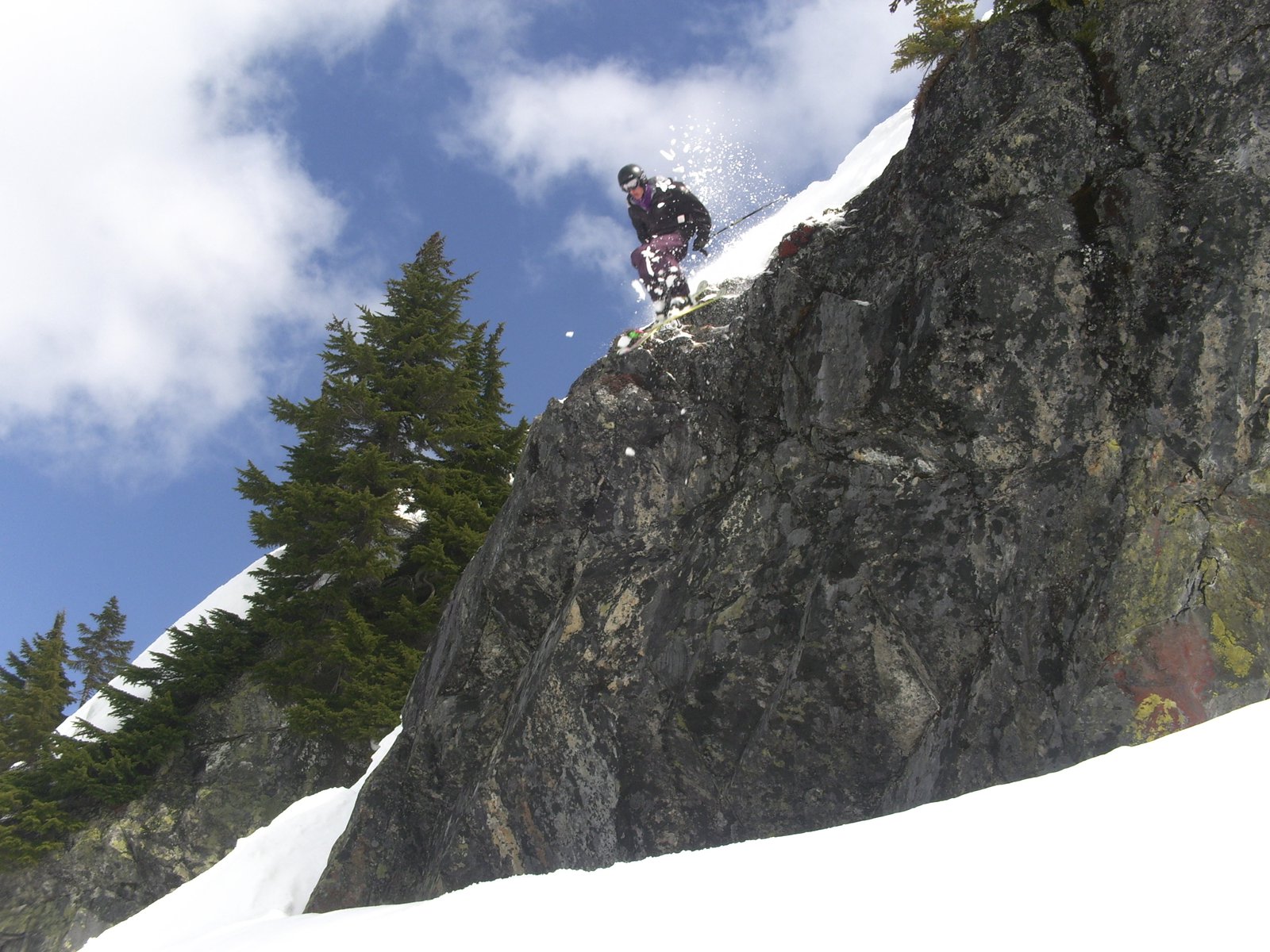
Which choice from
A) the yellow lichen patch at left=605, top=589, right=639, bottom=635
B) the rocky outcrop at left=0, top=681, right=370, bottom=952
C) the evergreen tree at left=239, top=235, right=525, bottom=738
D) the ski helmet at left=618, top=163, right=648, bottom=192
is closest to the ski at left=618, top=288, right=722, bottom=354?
the ski helmet at left=618, top=163, right=648, bottom=192

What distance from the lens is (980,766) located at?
6.56m

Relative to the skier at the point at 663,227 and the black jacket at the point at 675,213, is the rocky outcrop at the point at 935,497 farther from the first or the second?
the black jacket at the point at 675,213

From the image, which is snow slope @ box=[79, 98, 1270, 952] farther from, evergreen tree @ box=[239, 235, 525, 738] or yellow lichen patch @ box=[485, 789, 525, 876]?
evergreen tree @ box=[239, 235, 525, 738]

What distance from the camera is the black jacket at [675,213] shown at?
12.8m

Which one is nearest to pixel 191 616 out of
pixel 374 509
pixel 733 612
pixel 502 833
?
pixel 374 509

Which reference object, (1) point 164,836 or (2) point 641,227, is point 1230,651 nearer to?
(2) point 641,227

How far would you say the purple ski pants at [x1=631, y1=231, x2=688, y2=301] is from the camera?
1271 centimetres

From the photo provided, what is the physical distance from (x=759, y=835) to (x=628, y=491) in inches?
171

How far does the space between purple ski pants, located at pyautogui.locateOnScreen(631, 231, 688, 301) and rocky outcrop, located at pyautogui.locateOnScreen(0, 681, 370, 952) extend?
14025mm

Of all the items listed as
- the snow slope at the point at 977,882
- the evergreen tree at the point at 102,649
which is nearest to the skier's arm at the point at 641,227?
the snow slope at the point at 977,882

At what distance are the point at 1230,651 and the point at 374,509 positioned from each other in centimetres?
1904

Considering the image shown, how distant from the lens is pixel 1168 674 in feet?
19.7

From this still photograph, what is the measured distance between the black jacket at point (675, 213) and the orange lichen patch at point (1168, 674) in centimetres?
895

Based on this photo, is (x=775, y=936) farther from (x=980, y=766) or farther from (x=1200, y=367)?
(x=1200, y=367)
